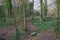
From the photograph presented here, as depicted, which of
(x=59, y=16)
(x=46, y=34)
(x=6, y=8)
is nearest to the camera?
(x=46, y=34)

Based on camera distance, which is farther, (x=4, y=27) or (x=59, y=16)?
(x=4, y=27)

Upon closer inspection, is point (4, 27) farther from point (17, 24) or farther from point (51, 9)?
point (51, 9)

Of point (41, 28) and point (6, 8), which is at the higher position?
point (6, 8)

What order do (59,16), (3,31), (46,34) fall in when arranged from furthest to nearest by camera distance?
(3,31)
(59,16)
(46,34)

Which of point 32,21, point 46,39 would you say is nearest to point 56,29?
point 46,39

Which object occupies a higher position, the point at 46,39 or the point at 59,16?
the point at 59,16

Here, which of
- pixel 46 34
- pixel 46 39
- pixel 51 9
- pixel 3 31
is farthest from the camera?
pixel 51 9

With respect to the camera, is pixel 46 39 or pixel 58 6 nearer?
pixel 46 39

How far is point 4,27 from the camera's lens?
19.8 meters

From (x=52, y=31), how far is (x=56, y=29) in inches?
14.0

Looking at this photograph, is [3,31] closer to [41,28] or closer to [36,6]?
[41,28]

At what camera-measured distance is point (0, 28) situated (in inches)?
772

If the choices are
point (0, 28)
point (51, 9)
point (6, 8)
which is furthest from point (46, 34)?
point (51, 9)

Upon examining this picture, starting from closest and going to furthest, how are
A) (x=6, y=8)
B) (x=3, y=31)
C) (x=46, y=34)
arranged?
(x=46, y=34)
(x=3, y=31)
(x=6, y=8)
